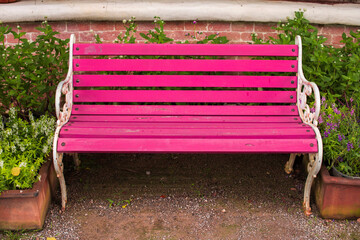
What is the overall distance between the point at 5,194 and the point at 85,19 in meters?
2.29

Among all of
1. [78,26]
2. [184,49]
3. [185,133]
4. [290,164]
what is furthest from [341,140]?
[78,26]

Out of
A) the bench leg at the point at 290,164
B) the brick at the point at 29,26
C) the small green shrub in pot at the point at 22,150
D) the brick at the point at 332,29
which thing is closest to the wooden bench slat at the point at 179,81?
the small green shrub in pot at the point at 22,150

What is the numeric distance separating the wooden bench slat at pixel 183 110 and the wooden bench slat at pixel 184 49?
0.46 m

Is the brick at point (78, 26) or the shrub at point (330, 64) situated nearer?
the shrub at point (330, 64)

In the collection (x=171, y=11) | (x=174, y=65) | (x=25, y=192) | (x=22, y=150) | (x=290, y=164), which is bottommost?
(x=290, y=164)

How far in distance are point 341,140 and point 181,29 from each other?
2.23 meters

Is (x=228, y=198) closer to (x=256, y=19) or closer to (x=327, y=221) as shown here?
(x=327, y=221)

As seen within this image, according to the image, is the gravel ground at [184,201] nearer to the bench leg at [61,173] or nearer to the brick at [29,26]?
the bench leg at [61,173]

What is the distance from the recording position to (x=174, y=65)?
11.7 ft

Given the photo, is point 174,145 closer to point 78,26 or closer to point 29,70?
point 29,70

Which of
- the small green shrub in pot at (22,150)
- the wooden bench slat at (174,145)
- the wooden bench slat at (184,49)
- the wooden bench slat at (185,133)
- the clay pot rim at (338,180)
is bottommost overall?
the clay pot rim at (338,180)

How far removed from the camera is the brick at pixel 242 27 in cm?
469

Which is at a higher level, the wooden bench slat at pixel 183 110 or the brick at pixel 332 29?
the brick at pixel 332 29

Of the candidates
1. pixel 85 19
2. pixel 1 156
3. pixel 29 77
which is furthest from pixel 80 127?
pixel 85 19
